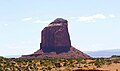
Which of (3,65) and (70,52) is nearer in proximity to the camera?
(3,65)

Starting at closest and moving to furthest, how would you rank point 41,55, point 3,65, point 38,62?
point 3,65, point 38,62, point 41,55

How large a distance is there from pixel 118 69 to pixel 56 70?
11.6 metres

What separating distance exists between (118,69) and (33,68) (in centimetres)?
1628

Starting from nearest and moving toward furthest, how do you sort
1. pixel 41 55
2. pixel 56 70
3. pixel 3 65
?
pixel 56 70
pixel 3 65
pixel 41 55

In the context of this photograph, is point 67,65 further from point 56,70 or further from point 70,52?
point 70,52

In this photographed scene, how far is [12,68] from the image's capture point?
202 ft

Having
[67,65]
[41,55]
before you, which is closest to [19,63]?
[67,65]

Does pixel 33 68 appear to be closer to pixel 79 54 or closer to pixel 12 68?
pixel 12 68

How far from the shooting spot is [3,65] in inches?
2507

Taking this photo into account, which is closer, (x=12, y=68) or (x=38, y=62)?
(x=12, y=68)

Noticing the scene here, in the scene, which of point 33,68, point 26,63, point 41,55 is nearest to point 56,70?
point 33,68

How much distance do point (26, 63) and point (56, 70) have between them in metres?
11.0

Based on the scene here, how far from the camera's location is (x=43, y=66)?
64250 millimetres

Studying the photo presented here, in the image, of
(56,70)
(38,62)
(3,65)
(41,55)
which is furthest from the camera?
(41,55)
